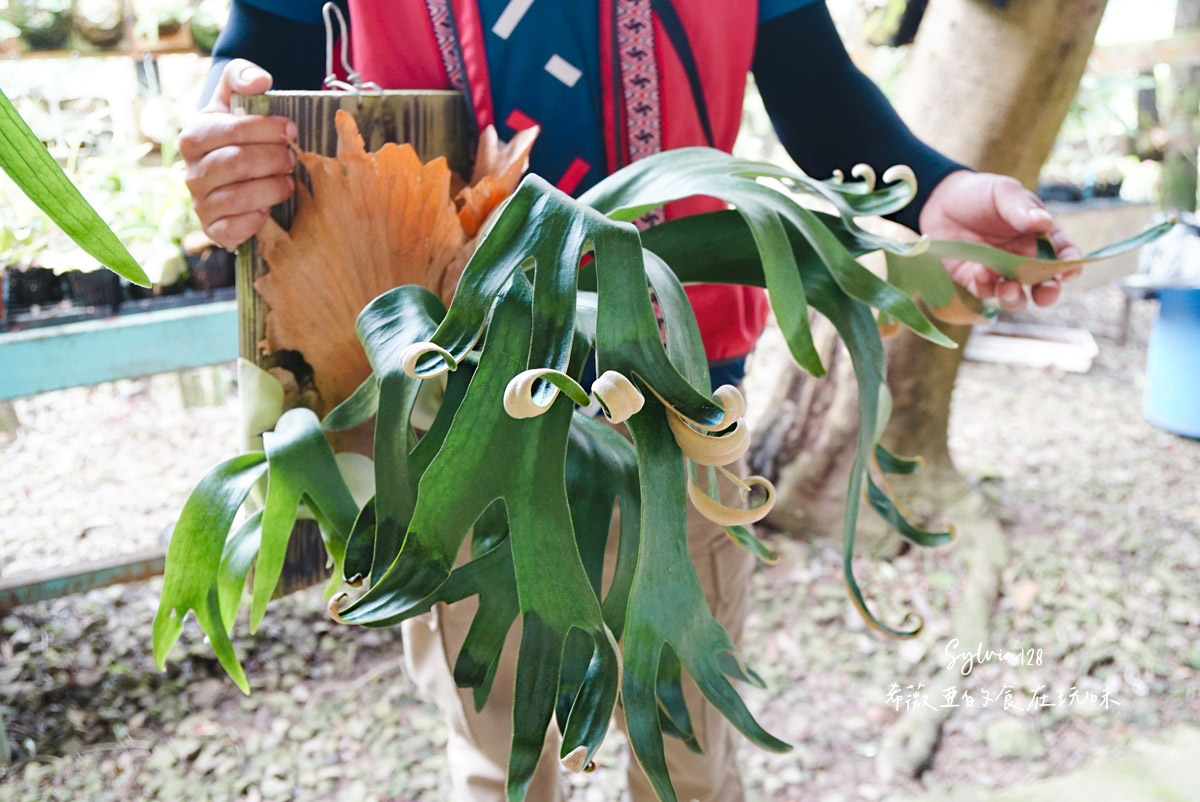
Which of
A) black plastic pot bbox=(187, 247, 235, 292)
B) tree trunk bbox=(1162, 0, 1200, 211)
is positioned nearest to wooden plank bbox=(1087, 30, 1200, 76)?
tree trunk bbox=(1162, 0, 1200, 211)

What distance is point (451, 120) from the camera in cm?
66

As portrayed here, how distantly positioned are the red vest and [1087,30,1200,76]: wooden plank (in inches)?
132

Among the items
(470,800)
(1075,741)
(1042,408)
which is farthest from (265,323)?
(1042,408)

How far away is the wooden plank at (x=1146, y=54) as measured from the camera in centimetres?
357

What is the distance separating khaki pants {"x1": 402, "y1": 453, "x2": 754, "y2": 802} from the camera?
0.79m

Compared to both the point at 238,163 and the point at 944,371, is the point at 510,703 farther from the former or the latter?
the point at 944,371

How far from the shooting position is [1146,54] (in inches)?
144

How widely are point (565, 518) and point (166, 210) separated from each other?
63.3 inches

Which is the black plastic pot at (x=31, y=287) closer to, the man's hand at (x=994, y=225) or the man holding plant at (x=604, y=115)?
the man holding plant at (x=604, y=115)

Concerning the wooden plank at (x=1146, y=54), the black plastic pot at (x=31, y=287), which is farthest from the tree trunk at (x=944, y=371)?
the wooden plank at (x=1146, y=54)

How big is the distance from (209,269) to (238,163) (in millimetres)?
1284

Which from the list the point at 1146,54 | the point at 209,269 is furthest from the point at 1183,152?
the point at 209,269

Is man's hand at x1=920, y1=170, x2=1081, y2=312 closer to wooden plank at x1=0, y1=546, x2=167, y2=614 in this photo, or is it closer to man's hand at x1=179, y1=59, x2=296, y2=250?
man's hand at x1=179, y1=59, x2=296, y2=250

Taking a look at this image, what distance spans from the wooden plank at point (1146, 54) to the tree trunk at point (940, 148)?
2.28m
